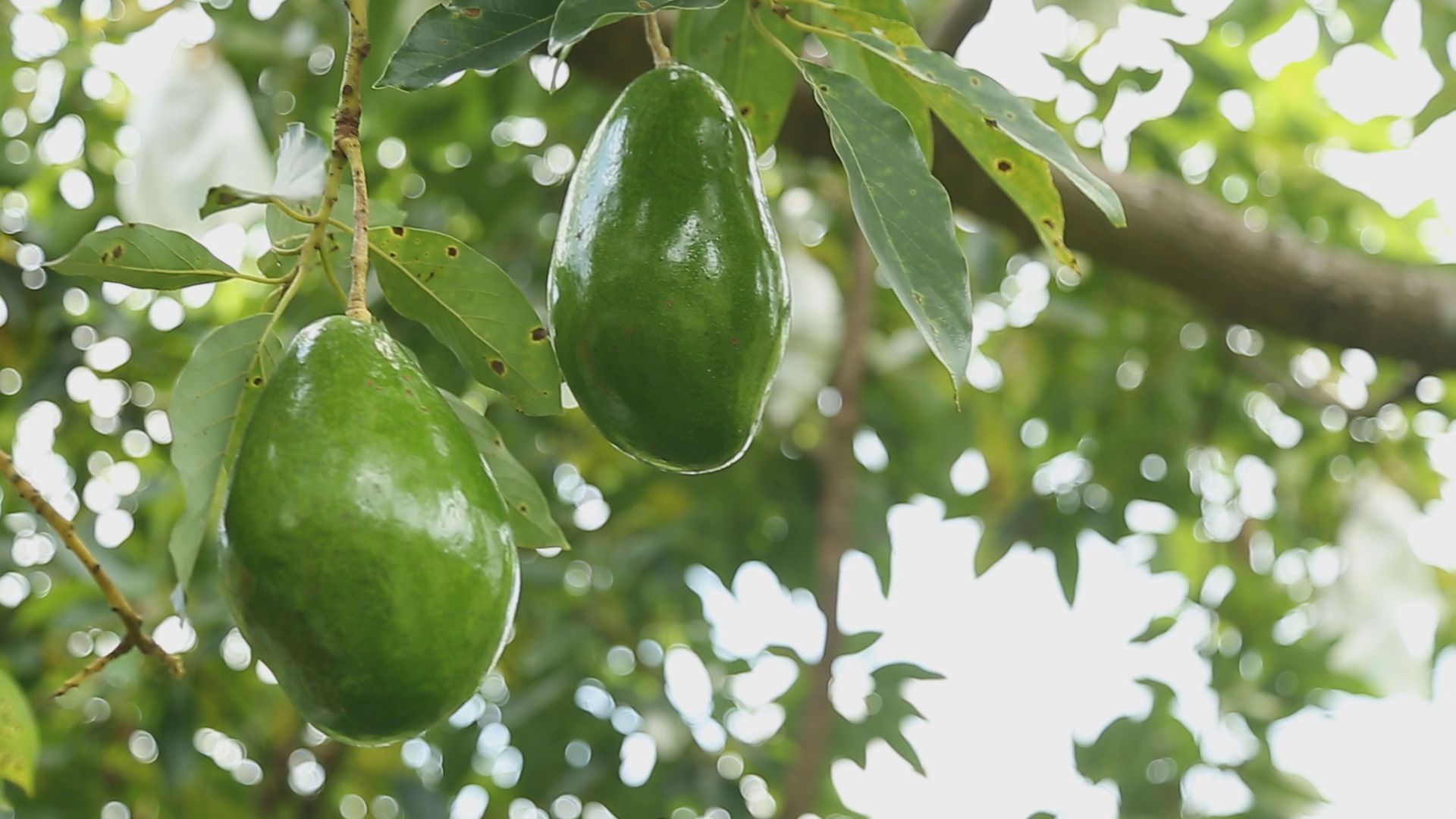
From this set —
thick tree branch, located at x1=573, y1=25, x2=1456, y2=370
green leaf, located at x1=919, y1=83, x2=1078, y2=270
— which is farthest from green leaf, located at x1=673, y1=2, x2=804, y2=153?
thick tree branch, located at x1=573, y1=25, x2=1456, y2=370

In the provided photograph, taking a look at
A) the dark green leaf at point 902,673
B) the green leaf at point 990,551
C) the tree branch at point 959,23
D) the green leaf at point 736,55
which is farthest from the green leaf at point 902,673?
the green leaf at point 736,55

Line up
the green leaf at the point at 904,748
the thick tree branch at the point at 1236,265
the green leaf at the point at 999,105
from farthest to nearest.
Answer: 1. the green leaf at the point at 904,748
2. the thick tree branch at the point at 1236,265
3. the green leaf at the point at 999,105

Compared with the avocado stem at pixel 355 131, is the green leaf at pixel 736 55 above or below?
below

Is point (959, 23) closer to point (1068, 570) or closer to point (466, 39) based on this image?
point (466, 39)

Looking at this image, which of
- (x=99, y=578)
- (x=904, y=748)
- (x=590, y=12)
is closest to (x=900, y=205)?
(x=590, y=12)

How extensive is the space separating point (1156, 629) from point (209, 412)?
1.81 m

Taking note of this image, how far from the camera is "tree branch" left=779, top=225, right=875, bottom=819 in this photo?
1598 mm

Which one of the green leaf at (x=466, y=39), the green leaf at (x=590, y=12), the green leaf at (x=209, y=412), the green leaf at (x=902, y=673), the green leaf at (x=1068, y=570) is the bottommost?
the green leaf at (x=1068, y=570)

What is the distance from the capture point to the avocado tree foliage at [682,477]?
181 cm

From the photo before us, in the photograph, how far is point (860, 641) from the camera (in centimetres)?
194

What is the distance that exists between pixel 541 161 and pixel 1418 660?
1.52 m

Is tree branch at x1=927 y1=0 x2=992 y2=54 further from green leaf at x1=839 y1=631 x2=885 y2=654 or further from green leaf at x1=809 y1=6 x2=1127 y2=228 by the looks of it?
green leaf at x1=839 y1=631 x2=885 y2=654

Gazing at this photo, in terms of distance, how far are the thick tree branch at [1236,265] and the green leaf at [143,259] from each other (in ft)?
3.19

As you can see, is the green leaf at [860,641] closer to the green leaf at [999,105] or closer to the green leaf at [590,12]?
the green leaf at [999,105]
